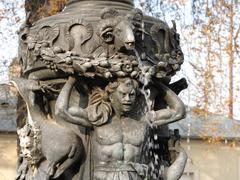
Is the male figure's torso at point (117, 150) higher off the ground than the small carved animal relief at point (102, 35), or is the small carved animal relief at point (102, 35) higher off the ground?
the small carved animal relief at point (102, 35)

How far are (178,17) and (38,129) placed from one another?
978cm

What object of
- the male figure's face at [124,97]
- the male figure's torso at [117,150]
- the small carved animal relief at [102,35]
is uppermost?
the small carved animal relief at [102,35]

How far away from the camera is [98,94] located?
14.3 ft

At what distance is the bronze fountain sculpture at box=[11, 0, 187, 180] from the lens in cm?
418

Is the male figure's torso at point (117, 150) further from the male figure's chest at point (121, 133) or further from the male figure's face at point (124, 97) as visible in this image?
the male figure's face at point (124, 97)

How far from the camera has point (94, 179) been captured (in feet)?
13.9

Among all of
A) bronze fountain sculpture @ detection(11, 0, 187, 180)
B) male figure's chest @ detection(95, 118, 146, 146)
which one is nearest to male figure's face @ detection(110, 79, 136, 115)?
bronze fountain sculpture @ detection(11, 0, 187, 180)

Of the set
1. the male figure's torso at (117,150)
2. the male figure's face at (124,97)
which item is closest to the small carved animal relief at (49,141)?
the male figure's torso at (117,150)

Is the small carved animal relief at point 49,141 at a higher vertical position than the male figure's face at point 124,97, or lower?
lower

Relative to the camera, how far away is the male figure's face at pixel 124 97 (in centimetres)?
416

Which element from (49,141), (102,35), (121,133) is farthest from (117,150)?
(102,35)

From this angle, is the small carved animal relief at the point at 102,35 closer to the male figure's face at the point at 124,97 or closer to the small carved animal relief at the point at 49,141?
the male figure's face at the point at 124,97

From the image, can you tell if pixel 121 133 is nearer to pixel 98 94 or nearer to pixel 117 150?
pixel 117 150

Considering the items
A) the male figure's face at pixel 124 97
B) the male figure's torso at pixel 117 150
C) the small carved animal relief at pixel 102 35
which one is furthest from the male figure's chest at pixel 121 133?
the small carved animal relief at pixel 102 35
